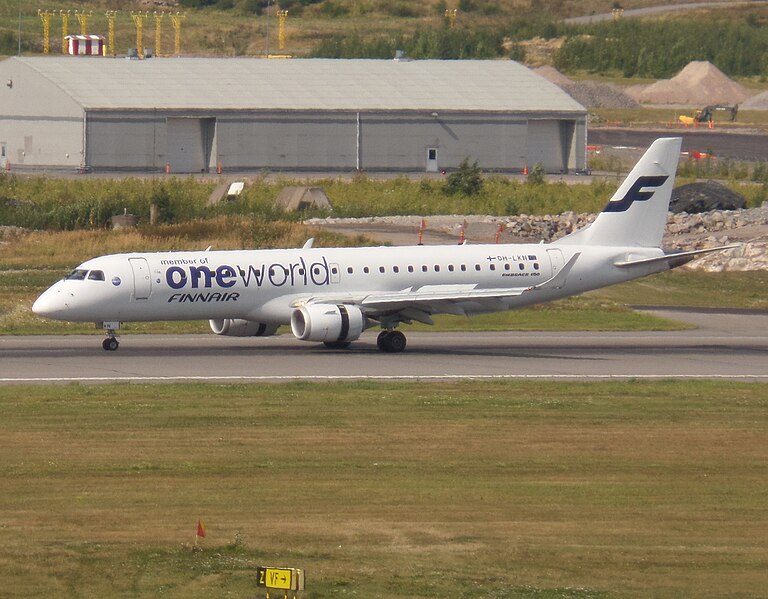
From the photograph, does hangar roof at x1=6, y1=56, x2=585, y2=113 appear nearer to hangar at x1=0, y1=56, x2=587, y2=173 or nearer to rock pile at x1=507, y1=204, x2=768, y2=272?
hangar at x1=0, y1=56, x2=587, y2=173

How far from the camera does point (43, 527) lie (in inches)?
901

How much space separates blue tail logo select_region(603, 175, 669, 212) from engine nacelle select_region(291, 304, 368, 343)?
9713mm

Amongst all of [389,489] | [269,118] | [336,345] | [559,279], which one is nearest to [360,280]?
[336,345]

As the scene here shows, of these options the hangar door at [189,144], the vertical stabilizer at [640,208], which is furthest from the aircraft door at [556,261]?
the hangar door at [189,144]

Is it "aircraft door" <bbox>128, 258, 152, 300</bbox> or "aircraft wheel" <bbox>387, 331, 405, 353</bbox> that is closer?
"aircraft door" <bbox>128, 258, 152, 300</bbox>

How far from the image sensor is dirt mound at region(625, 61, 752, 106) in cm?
16650

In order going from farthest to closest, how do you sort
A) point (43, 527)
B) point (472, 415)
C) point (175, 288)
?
point (175, 288) → point (472, 415) → point (43, 527)

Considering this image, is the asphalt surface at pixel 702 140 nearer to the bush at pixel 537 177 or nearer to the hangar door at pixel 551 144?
the hangar door at pixel 551 144

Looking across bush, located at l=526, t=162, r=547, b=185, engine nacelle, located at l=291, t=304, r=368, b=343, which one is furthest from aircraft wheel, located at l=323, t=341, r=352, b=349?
bush, located at l=526, t=162, r=547, b=185

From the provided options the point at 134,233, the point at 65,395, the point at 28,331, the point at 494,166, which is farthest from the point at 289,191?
the point at 65,395

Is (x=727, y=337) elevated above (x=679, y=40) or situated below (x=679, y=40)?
below

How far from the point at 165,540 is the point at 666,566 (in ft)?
23.1

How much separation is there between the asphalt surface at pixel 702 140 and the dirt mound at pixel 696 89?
28.1m

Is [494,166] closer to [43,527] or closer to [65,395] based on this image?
[65,395]
